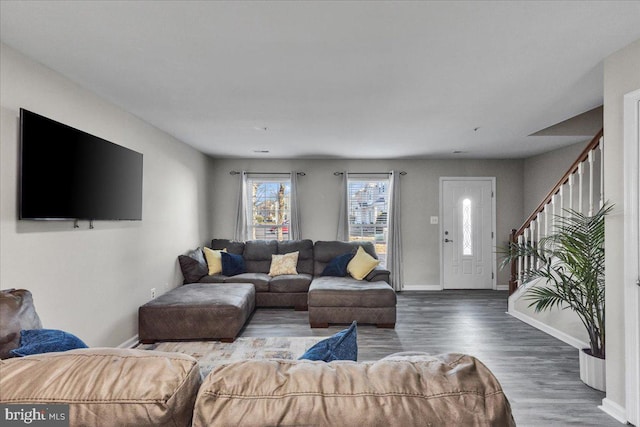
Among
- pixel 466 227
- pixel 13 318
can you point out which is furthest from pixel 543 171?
pixel 13 318

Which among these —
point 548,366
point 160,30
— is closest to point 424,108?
point 160,30

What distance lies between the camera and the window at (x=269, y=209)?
6.48m

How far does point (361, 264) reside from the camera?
5.06 metres

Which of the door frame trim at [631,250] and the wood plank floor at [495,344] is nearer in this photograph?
the door frame trim at [631,250]

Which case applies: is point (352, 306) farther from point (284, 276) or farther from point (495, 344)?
point (495, 344)

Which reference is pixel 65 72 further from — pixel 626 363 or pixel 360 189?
pixel 360 189

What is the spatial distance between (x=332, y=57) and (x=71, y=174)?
2123mm

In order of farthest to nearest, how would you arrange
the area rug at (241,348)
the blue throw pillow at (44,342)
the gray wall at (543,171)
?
the gray wall at (543,171) < the area rug at (241,348) < the blue throw pillow at (44,342)

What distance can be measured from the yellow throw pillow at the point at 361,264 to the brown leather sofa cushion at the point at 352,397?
4.09m

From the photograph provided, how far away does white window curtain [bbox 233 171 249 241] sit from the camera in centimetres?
630

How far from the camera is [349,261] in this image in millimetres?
5371

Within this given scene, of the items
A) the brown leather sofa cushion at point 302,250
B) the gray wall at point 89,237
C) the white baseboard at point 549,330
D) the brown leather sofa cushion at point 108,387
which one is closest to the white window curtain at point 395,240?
the brown leather sofa cushion at point 302,250

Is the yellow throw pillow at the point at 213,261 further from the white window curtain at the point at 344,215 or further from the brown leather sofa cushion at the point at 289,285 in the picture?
the white window curtain at the point at 344,215

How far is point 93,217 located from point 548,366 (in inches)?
164
